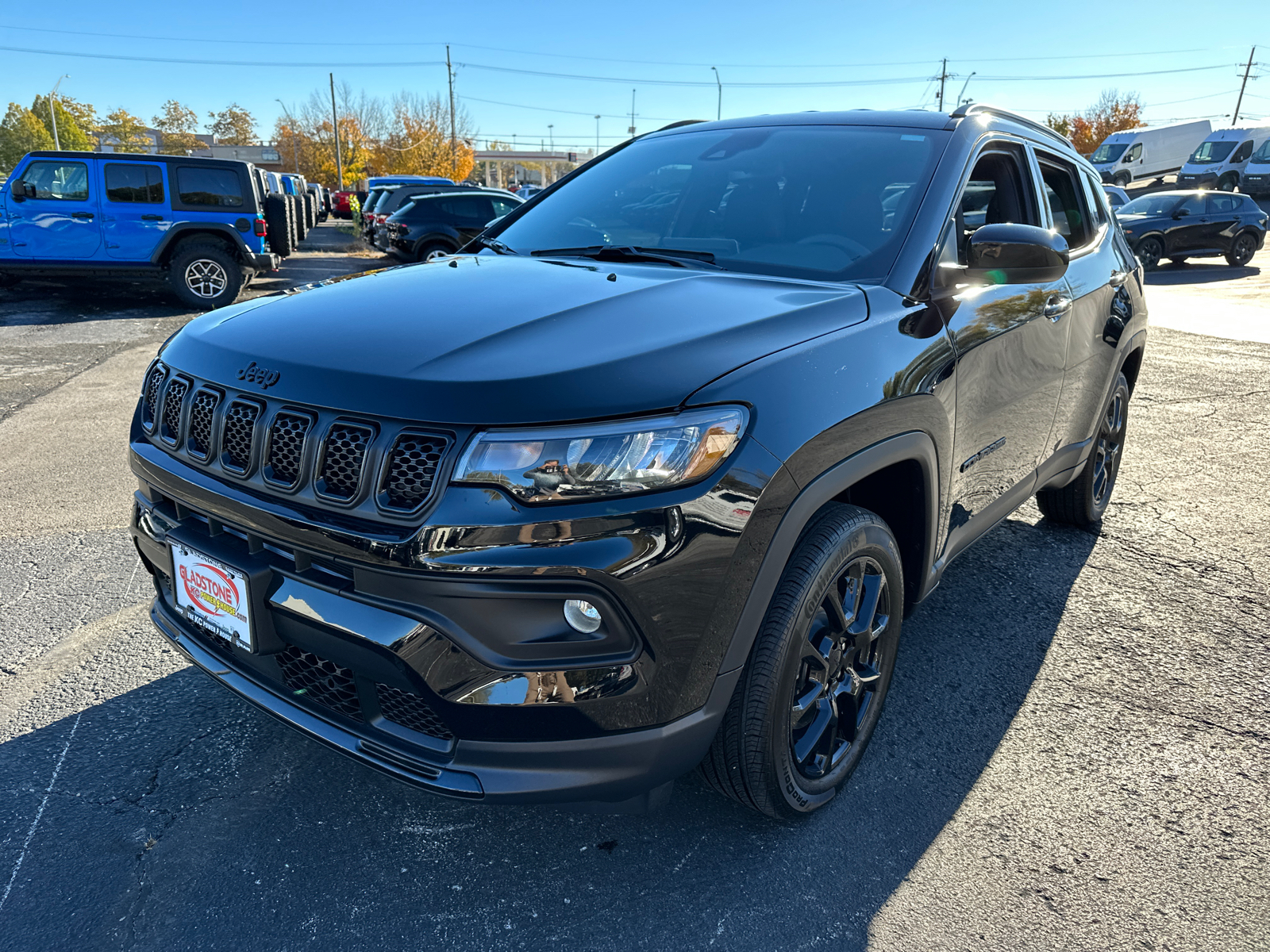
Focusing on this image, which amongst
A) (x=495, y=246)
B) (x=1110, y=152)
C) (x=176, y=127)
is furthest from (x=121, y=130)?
(x=495, y=246)

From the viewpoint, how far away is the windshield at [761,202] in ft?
8.61

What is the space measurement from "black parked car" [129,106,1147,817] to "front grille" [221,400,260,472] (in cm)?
1

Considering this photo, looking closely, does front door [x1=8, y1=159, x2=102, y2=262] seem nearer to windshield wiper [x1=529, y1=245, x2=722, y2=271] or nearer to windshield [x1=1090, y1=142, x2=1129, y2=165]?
windshield wiper [x1=529, y1=245, x2=722, y2=271]

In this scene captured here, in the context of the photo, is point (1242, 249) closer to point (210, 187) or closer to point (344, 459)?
point (210, 187)

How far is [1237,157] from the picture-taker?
3409 centimetres

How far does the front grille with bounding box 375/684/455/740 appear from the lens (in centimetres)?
181

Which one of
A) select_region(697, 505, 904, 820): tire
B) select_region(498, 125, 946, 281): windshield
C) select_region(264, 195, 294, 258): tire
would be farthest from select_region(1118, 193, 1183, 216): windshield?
select_region(697, 505, 904, 820): tire

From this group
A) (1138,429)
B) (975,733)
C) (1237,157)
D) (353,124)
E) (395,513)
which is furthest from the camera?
(353,124)

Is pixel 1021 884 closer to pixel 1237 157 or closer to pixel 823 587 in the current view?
pixel 823 587

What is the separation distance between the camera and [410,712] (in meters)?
1.84

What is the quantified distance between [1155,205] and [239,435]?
22.6 m

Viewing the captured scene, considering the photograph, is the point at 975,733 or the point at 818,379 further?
the point at 975,733

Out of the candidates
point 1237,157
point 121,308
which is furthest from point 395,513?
point 1237,157

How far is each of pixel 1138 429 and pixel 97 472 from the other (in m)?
6.87
